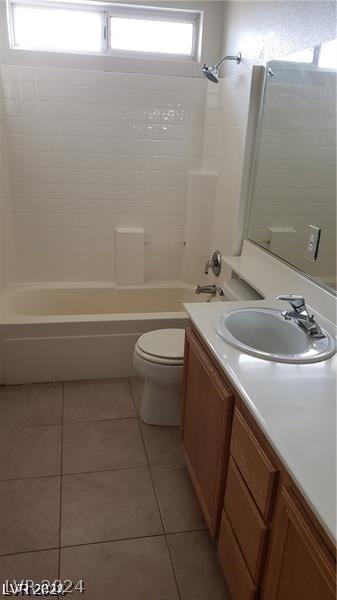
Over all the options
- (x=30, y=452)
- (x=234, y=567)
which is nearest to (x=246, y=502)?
(x=234, y=567)

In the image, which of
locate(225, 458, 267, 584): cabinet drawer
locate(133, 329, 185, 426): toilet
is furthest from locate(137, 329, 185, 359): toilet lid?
locate(225, 458, 267, 584): cabinet drawer

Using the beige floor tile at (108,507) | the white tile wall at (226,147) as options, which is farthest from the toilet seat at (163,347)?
the white tile wall at (226,147)

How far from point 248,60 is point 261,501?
2.36 meters

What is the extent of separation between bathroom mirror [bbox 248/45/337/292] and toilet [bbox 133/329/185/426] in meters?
0.73

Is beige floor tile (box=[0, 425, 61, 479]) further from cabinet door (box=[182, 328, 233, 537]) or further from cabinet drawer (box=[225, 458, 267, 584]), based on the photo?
cabinet drawer (box=[225, 458, 267, 584])

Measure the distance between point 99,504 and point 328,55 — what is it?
206 cm

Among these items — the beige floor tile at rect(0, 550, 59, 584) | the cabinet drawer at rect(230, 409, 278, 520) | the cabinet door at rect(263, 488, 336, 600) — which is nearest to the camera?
Result: the cabinet door at rect(263, 488, 336, 600)

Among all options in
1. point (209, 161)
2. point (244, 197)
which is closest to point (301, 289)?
point (244, 197)

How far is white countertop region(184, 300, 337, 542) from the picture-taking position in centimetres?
89

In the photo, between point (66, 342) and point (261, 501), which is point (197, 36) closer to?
point (66, 342)

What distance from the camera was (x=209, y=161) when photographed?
3.19 meters

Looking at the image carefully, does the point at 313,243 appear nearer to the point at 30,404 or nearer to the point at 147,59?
the point at 30,404

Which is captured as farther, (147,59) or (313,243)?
(147,59)

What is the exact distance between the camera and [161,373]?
2.18 m
